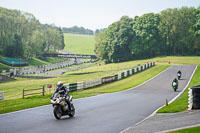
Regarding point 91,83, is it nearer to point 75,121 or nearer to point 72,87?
point 72,87

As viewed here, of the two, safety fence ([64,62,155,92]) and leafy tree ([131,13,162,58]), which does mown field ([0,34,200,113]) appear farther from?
leafy tree ([131,13,162,58])

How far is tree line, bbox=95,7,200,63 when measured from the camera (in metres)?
108

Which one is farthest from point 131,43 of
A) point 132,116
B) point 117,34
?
point 132,116

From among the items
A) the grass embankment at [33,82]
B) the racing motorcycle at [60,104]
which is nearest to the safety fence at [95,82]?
the grass embankment at [33,82]

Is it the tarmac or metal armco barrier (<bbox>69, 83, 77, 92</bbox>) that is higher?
the tarmac

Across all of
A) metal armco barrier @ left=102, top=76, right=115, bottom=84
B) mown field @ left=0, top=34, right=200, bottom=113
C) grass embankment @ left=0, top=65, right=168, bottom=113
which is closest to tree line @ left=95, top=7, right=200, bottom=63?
mown field @ left=0, top=34, right=200, bottom=113

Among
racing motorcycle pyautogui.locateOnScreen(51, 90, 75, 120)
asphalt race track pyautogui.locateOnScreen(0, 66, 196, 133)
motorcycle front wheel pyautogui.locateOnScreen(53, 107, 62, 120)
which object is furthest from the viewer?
motorcycle front wheel pyautogui.locateOnScreen(53, 107, 62, 120)

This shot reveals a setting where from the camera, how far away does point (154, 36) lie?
108750mm

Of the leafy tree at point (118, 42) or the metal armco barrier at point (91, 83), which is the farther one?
the leafy tree at point (118, 42)

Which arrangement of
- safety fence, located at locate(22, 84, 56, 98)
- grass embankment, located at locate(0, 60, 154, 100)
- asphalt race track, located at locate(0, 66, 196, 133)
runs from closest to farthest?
asphalt race track, located at locate(0, 66, 196, 133) → safety fence, located at locate(22, 84, 56, 98) → grass embankment, located at locate(0, 60, 154, 100)

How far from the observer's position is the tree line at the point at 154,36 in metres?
108

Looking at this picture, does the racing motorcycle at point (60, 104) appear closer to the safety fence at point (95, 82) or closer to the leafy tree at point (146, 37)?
the safety fence at point (95, 82)

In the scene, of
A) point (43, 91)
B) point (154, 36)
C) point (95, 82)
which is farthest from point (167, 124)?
point (154, 36)

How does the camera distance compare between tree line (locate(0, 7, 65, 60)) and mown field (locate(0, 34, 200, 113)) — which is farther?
tree line (locate(0, 7, 65, 60))
